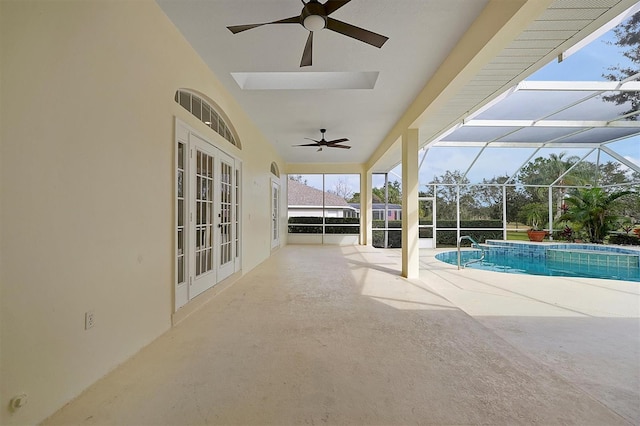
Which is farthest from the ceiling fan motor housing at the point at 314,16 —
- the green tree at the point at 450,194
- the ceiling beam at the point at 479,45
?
the green tree at the point at 450,194

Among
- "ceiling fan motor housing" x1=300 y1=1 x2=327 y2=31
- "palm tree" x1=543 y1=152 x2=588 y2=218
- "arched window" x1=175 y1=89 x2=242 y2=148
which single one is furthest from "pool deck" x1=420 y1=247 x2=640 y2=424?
"palm tree" x1=543 y1=152 x2=588 y2=218

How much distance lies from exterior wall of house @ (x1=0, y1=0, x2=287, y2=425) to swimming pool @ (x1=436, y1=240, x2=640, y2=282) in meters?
7.77

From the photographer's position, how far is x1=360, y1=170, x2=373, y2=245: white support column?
10.5 m

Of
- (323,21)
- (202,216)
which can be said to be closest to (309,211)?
(202,216)

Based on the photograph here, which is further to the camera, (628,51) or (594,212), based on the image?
(594,212)

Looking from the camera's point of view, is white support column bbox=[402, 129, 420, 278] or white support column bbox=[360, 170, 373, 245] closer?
white support column bbox=[402, 129, 420, 278]

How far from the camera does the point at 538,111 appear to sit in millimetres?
6402

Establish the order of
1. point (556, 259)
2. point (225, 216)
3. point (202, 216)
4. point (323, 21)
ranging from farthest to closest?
point (556, 259), point (225, 216), point (202, 216), point (323, 21)

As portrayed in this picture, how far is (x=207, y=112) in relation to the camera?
3.97m

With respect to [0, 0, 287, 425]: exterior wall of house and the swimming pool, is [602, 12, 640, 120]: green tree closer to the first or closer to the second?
the swimming pool

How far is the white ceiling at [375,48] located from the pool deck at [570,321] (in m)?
2.82

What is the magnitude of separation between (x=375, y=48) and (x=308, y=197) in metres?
8.28

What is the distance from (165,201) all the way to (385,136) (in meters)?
5.46

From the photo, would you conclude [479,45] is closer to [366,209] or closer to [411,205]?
[411,205]
